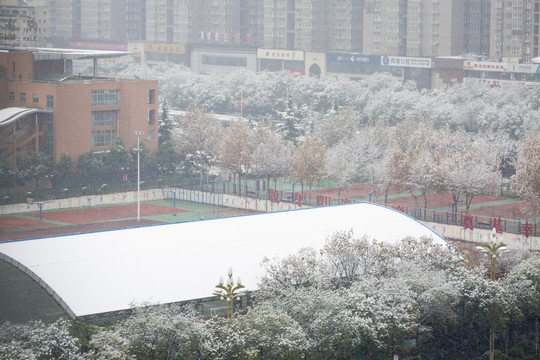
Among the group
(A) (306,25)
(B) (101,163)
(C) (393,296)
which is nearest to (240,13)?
(A) (306,25)

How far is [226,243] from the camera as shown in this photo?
123 feet

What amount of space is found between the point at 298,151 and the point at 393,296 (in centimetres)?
3484

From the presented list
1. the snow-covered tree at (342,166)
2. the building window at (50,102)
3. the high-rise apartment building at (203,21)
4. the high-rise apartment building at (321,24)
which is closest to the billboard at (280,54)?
the high-rise apartment building at (321,24)

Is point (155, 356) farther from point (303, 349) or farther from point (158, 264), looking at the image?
point (158, 264)

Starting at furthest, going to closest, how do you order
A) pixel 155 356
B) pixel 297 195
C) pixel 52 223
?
pixel 297 195, pixel 52 223, pixel 155 356

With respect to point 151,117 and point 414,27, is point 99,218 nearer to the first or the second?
point 151,117

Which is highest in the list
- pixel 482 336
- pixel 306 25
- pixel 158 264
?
pixel 306 25

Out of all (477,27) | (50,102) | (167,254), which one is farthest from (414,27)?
(167,254)

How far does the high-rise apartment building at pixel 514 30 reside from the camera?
10644cm

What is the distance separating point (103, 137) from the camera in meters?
71.3

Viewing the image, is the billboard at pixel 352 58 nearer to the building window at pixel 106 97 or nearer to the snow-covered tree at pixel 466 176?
the building window at pixel 106 97

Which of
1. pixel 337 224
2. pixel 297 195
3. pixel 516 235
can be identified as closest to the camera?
pixel 337 224

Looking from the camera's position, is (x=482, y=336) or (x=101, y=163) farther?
(x=101, y=163)

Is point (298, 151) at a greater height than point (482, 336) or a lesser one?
greater
